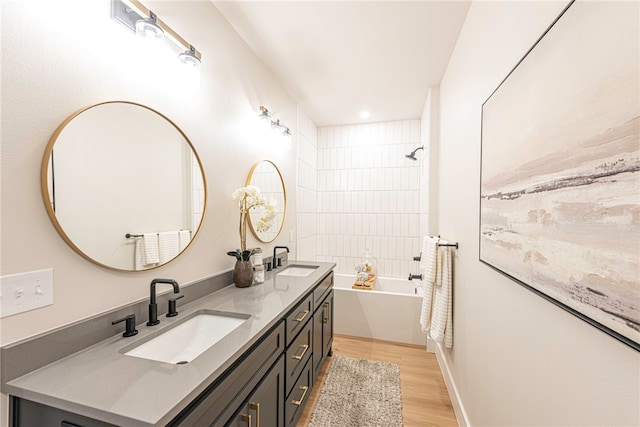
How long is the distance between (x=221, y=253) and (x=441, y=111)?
2.36m

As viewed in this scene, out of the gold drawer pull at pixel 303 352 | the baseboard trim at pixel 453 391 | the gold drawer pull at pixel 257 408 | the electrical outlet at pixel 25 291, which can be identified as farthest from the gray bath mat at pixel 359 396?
the electrical outlet at pixel 25 291

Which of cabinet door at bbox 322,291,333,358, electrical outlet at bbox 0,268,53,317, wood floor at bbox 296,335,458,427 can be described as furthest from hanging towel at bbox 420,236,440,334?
electrical outlet at bbox 0,268,53,317

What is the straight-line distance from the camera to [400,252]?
3740 millimetres

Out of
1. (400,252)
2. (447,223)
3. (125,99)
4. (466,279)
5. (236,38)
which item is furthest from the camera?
(400,252)

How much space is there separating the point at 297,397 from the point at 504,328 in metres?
1.25

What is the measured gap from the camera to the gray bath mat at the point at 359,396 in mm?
1828

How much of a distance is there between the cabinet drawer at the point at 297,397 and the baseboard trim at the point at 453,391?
1.00 meters

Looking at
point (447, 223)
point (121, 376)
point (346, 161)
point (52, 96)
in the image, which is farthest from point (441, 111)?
point (121, 376)

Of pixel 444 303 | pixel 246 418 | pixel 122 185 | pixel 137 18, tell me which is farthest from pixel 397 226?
pixel 137 18

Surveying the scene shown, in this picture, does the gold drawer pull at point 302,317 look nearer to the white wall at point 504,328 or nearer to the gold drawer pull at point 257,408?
the gold drawer pull at point 257,408

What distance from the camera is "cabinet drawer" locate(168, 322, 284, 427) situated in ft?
2.62

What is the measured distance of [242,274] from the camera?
1782 mm

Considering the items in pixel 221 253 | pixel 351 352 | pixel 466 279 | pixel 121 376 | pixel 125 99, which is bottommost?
pixel 351 352

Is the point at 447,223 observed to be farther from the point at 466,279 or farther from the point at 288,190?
the point at 288,190
